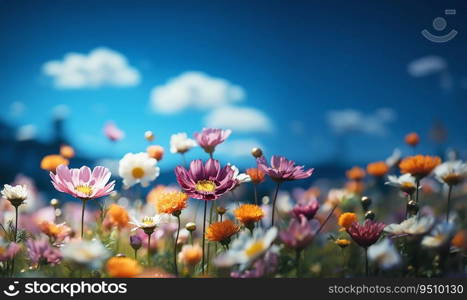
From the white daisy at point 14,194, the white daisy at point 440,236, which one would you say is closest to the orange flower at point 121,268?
the white daisy at point 14,194

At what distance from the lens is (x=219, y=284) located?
0.89m

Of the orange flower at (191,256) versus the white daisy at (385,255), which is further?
the orange flower at (191,256)

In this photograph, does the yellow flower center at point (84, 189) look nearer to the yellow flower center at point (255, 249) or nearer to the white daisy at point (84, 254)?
the white daisy at point (84, 254)

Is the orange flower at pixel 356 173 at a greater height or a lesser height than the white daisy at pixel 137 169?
greater

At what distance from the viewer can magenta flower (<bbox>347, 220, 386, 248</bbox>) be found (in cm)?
89

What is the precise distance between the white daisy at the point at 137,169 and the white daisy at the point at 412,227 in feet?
1.54

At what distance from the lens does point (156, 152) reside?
1234mm

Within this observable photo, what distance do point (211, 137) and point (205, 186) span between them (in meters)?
0.14

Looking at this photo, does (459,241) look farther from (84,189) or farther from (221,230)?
(84,189)

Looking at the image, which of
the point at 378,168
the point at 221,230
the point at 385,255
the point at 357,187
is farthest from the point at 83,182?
the point at 357,187

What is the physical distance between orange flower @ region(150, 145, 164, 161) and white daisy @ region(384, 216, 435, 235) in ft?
1.72

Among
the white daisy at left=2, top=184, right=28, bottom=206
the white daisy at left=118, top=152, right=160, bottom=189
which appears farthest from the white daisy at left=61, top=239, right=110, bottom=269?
the white daisy at left=118, top=152, right=160, bottom=189

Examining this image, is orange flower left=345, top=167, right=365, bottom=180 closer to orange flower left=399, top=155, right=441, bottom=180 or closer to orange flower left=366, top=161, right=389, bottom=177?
orange flower left=366, top=161, right=389, bottom=177

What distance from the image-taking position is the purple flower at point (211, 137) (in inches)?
42.1
